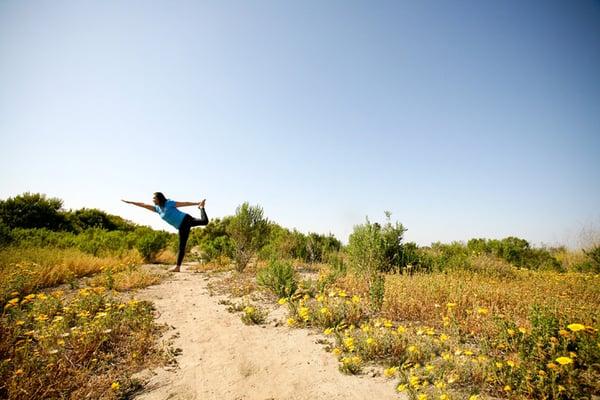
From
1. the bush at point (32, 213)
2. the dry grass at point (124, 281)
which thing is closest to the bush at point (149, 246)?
the dry grass at point (124, 281)

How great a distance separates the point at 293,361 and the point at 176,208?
6646 mm

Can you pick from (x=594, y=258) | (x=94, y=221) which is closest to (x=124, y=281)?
(x=94, y=221)

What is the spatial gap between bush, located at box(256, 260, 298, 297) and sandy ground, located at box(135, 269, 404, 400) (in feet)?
2.14

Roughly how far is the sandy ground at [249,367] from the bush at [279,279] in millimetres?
653

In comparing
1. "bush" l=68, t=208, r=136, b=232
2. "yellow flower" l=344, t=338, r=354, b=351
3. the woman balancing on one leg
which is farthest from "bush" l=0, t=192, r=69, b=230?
"yellow flower" l=344, t=338, r=354, b=351

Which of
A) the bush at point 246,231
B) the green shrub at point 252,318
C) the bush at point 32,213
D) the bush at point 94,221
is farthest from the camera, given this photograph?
the bush at point 94,221

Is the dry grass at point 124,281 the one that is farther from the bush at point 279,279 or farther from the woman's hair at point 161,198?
the bush at point 279,279

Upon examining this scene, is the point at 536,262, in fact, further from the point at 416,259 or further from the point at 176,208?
the point at 176,208

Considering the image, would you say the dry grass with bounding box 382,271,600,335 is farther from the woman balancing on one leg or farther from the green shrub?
the woman balancing on one leg

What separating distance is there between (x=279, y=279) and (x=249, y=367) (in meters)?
2.66

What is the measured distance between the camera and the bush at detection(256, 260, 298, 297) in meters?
5.75

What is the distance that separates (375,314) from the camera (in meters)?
4.71

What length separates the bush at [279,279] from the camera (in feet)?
18.9

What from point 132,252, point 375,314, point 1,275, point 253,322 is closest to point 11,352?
point 253,322
